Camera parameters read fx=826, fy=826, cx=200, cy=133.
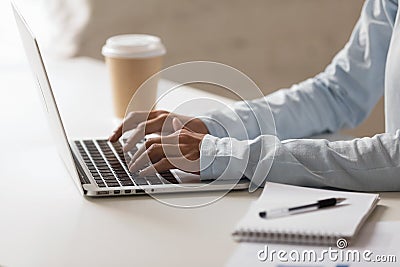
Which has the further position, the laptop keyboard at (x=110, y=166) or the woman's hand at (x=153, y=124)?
the woman's hand at (x=153, y=124)

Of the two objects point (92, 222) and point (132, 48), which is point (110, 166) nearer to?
point (92, 222)

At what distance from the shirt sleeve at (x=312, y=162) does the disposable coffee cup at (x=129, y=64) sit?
470mm

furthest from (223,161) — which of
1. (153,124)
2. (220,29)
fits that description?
(220,29)

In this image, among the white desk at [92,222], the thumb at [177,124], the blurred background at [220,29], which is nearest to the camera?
the white desk at [92,222]

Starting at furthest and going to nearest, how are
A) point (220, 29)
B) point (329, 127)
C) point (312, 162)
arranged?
1. point (220, 29)
2. point (329, 127)
3. point (312, 162)

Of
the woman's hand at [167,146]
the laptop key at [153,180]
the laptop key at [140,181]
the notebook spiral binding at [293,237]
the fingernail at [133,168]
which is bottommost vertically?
the notebook spiral binding at [293,237]

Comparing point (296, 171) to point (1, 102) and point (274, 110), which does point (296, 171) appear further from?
point (1, 102)

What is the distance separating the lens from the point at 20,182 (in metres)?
1.25

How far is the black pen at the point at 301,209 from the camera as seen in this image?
1.02m

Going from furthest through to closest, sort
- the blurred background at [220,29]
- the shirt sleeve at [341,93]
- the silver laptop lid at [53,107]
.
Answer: the blurred background at [220,29], the shirt sleeve at [341,93], the silver laptop lid at [53,107]

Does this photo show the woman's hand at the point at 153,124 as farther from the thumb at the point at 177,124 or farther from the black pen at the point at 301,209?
the black pen at the point at 301,209

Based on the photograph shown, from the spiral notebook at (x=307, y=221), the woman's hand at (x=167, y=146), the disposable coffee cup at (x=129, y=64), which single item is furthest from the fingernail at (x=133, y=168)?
the disposable coffee cup at (x=129, y=64)

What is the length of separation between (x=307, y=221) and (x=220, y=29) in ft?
5.78

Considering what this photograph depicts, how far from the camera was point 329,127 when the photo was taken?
5.03 ft
